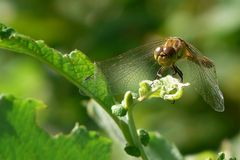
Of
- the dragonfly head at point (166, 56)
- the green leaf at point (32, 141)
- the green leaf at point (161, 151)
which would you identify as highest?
the dragonfly head at point (166, 56)

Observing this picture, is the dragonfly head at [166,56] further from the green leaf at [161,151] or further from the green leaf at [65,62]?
the green leaf at [65,62]

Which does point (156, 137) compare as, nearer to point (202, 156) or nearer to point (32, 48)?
point (202, 156)

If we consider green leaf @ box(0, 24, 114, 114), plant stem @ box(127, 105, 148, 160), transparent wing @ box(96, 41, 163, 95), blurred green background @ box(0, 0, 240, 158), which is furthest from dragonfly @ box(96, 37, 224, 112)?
blurred green background @ box(0, 0, 240, 158)

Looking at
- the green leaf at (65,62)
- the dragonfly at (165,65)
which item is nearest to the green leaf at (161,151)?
the dragonfly at (165,65)

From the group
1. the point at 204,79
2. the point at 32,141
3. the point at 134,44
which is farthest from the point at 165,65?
the point at 134,44

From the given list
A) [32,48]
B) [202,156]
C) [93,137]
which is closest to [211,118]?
[202,156]

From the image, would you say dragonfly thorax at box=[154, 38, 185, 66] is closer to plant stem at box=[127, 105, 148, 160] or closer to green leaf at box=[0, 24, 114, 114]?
green leaf at box=[0, 24, 114, 114]

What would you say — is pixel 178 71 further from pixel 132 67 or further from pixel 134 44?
pixel 134 44
